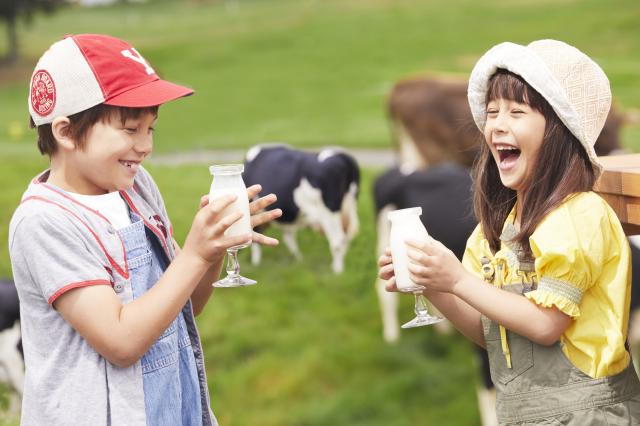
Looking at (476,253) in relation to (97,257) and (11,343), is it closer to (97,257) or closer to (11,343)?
(97,257)

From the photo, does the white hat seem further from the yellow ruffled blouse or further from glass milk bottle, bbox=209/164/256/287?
glass milk bottle, bbox=209/164/256/287

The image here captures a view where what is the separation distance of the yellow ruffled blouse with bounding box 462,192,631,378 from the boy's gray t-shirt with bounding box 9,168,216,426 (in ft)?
3.14

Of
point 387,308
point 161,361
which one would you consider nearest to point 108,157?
point 161,361

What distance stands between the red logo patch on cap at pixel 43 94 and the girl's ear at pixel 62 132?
3 centimetres

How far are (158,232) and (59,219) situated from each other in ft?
0.96

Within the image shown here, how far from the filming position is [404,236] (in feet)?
7.09

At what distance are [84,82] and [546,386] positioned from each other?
1295mm

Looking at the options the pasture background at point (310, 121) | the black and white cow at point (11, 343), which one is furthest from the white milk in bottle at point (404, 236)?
the pasture background at point (310, 121)

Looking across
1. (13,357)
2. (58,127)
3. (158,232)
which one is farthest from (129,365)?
(13,357)

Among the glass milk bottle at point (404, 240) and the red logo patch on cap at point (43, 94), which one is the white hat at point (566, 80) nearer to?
the glass milk bottle at point (404, 240)

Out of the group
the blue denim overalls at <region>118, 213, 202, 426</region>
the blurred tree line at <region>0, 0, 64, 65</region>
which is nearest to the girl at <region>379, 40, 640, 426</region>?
the blue denim overalls at <region>118, 213, 202, 426</region>

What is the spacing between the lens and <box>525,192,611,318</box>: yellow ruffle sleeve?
214cm

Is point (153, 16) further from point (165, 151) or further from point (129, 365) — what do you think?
point (129, 365)

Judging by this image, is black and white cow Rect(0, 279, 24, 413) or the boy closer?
the boy
